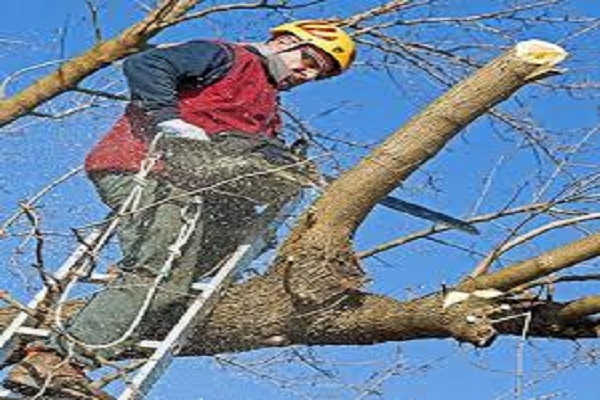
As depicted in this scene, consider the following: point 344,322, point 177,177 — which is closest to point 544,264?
point 344,322

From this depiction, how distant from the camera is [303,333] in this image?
4.30m

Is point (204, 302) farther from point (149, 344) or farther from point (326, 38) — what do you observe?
point (326, 38)

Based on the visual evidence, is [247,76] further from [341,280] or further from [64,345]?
[64,345]

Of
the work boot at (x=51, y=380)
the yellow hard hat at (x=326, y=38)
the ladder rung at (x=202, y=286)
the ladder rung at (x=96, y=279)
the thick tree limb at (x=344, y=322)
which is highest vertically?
the yellow hard hat at (x=326, y=38)

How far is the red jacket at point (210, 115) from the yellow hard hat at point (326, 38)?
245 mm

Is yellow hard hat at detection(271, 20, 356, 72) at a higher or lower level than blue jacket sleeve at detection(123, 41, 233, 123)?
higher

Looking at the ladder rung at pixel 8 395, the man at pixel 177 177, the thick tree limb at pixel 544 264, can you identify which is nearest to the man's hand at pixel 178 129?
the man at pixel 177 177

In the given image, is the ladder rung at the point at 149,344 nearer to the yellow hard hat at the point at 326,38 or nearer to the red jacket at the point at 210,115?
the red jacket at the point at 210,115

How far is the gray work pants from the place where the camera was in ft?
12.0

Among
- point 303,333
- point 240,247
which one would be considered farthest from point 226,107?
point 303,333

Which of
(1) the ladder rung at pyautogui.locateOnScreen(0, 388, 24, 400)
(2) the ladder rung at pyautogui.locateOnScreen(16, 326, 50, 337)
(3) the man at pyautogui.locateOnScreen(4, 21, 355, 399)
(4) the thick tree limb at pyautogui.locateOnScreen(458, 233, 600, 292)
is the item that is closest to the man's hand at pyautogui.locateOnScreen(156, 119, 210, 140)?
(3) the man at pyautogui.locateOnScreen(4, 21, 355, 399)

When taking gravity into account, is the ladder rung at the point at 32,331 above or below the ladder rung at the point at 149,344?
below

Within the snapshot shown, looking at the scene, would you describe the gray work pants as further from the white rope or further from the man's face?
the man's face

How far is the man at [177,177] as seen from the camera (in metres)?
3.67
